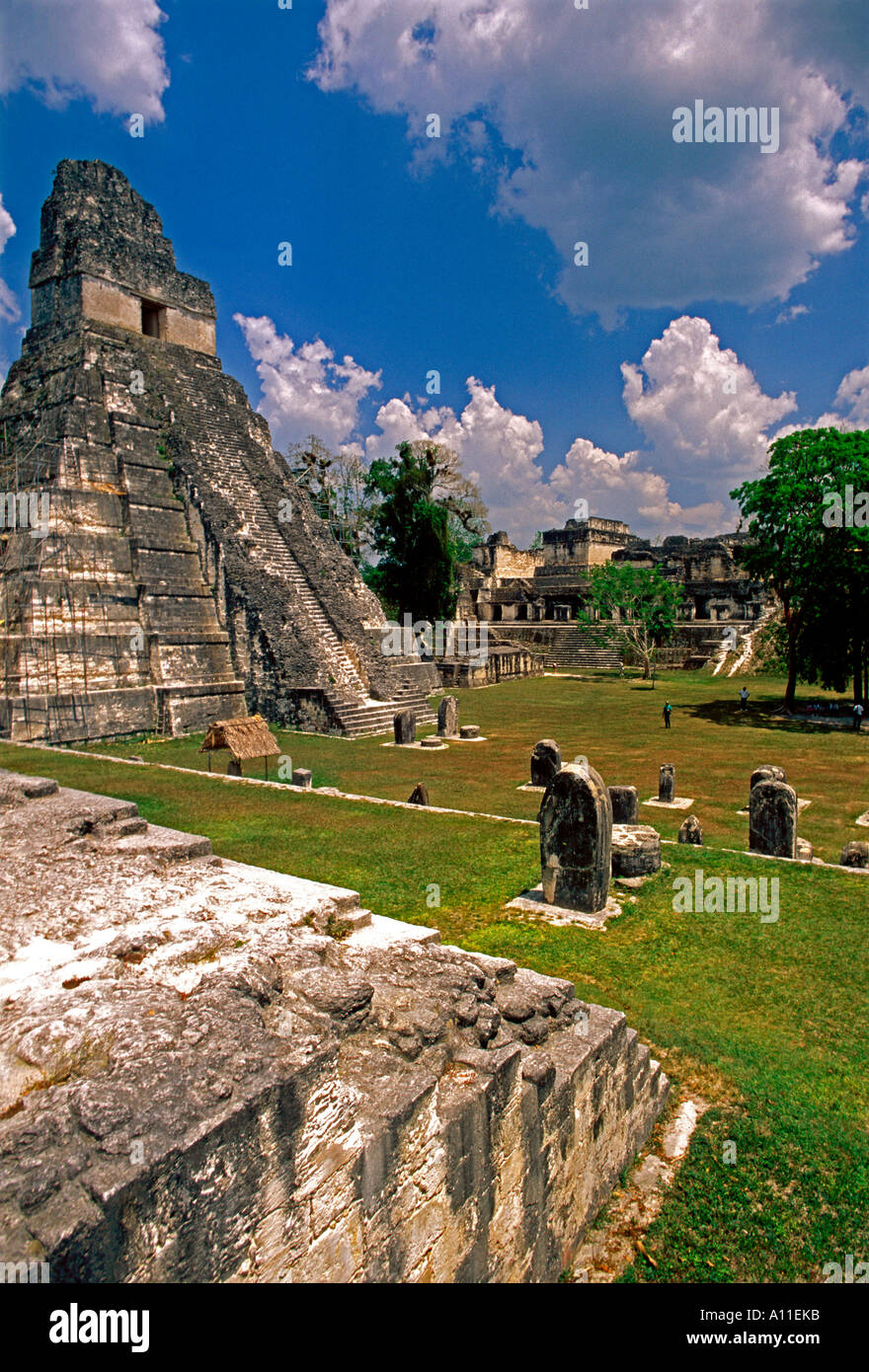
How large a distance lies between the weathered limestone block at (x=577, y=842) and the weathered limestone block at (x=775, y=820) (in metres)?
3.25

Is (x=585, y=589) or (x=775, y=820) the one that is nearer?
(x=775, y=820)

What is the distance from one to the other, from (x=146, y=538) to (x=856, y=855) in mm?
18994

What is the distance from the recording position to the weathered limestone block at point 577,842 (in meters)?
7.61

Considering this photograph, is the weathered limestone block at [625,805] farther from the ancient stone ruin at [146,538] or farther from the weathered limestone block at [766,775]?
the ancient stone ruin at [146,538]

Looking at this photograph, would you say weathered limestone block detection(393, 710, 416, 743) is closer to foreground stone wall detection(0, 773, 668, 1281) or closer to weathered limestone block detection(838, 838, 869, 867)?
weathered limestone block detection(838, 838, 869, 867)

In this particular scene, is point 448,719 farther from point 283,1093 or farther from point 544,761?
point 283,1093

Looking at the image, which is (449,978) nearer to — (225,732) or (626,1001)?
(626,1001)

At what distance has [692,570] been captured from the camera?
49.2 m

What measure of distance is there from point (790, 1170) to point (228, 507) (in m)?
22.5

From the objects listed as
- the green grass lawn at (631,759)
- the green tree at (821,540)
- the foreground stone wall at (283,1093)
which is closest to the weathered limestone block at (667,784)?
the green grass lawn at (631,759)

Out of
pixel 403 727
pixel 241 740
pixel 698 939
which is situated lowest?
pixel 698 939

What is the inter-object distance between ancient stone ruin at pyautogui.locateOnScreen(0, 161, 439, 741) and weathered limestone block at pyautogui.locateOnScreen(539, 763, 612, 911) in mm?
12093

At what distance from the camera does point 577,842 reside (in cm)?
766

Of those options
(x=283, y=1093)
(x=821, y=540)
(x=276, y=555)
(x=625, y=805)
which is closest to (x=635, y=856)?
(x=625, y=805)
